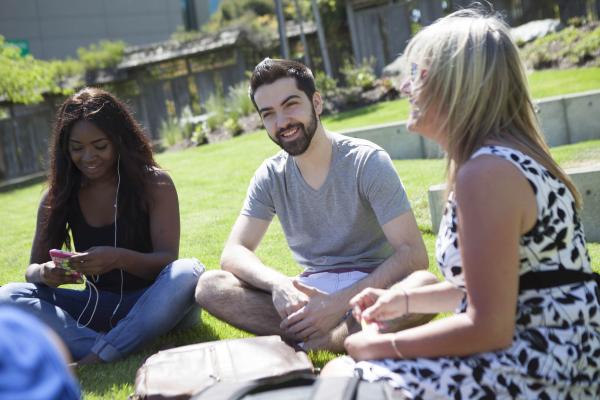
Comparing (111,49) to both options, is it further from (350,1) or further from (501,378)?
(501,378)

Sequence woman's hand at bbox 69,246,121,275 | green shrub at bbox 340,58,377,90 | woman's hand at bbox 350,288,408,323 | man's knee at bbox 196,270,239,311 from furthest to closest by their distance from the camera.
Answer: green shrub at bbox 340,58,377,90 < man's knee at bbox 196,270,239,311 < woman's hand at bbox 69,246,121,275 < woman's hand at bbox 350,288,408,323

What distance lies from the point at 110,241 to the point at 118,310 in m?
0.43

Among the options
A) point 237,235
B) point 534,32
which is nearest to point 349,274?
point 237,235

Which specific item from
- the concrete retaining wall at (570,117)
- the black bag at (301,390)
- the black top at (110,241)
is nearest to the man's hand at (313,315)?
the black top at (110,241)

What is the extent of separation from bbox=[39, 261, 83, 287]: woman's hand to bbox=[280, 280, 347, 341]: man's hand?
1.28m

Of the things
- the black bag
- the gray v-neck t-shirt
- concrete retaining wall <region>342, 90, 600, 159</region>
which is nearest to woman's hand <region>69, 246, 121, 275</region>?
the gray v-neck t-shirt

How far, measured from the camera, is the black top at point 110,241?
4344mm

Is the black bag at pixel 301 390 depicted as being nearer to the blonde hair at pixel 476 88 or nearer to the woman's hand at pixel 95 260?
the blonde hair at pixel 476 88

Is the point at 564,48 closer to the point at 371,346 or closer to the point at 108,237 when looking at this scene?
the point at 108,237

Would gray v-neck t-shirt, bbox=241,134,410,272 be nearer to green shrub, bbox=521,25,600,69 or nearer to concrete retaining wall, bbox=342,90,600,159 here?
concrete retaining wall, bbox=342,90,600,159

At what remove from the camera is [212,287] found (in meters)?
4.00

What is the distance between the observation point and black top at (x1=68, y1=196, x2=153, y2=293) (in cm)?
434

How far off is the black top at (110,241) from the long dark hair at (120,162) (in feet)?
0.11

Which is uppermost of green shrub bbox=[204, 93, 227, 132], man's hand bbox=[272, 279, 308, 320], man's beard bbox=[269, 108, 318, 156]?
green shrub bbox=[204, 93, 227, 132]
